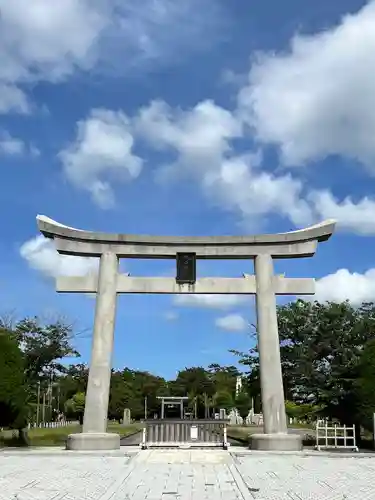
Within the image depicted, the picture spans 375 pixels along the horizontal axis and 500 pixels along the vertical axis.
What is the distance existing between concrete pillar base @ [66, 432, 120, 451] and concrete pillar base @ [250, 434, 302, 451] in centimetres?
456

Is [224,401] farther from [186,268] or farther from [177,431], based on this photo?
[186,268]

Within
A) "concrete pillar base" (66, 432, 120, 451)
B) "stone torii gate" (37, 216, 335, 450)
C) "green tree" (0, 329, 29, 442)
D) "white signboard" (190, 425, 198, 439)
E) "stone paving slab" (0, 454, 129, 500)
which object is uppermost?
"stone torii gate" (37, 216, 335, 450)

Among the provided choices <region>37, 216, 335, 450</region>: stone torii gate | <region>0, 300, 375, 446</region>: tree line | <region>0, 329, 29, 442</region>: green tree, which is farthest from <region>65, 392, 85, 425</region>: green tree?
<region>37, 216, 335, 450</region>: stone torii gate

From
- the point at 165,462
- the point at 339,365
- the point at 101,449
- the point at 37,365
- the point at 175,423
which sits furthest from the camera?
the point at 37,365

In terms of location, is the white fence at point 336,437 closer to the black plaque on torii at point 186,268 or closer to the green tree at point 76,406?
the black plaque on torii at point 186,268

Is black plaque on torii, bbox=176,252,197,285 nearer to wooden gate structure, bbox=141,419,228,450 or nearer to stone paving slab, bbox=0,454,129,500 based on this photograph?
wooden gate structure, bbox=141,419,228,450

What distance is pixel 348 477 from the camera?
11.1 meters

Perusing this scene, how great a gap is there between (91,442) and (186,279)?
6.06 meters

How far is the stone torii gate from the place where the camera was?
18.1 metres

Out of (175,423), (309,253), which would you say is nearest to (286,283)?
(309,253)

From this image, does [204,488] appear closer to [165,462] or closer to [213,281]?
[165,462]

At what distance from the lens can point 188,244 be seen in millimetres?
19500

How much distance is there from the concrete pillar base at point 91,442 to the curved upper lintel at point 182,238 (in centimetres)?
643

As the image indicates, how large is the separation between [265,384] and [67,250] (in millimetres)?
8124
